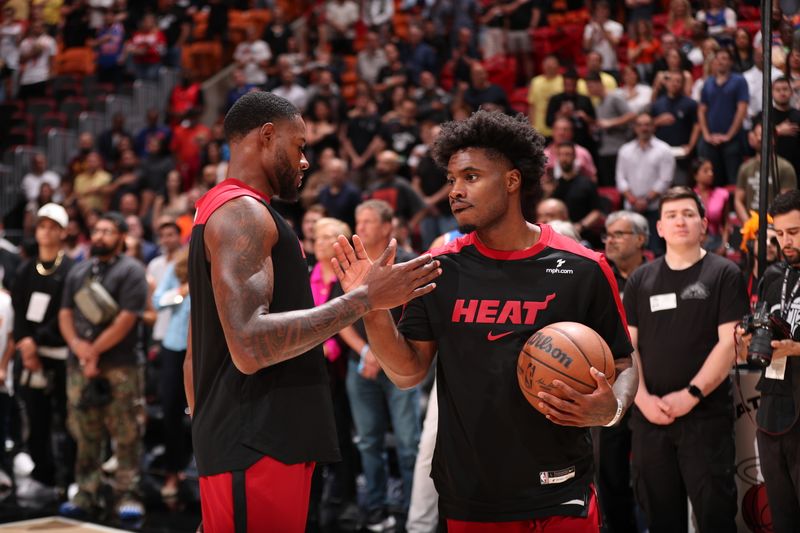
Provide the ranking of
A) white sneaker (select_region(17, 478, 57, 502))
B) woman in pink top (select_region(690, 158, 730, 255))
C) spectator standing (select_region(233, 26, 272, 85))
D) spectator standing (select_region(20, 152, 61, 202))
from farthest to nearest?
1. spectator standing (select_region(233, 26, 272, 85))
2. spectator standing (select_region(20, 152, 61, 202))
3. woman in pink top (select_region(690, 158, 730, 255))
4. white sneaker (select_region(17, 478, 57, 502))

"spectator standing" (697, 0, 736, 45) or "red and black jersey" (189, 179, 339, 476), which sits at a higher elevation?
"red and black jersey" (189, 179, 339, 476)

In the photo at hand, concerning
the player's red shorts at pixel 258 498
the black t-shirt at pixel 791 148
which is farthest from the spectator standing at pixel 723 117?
the player's red shorts at pixel 258 498

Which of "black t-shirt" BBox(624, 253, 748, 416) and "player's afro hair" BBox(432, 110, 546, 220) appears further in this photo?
"black t-shirt" BBox(624, 253, 748, 416)

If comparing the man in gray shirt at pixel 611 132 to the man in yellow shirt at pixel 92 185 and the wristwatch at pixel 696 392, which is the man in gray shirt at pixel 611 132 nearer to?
the wristwatch at pixel 696 392

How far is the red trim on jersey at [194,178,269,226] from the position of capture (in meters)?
3.26

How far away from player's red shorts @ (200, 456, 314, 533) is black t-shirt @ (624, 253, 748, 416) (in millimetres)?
2875

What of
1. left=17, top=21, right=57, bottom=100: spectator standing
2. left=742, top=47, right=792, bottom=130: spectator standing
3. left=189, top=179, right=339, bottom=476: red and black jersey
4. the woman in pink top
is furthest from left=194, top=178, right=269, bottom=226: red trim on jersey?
left=17, top=21, right=57, bottom=100: spectator standing

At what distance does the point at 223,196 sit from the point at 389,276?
2.00 ft

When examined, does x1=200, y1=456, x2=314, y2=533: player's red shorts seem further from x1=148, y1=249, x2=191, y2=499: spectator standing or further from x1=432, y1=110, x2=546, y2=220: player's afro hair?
x1=148, y1=249, x2=191, y2=499: spectator standing

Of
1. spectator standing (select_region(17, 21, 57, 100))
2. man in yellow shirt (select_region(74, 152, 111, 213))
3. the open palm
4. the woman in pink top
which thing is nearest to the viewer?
the open palm

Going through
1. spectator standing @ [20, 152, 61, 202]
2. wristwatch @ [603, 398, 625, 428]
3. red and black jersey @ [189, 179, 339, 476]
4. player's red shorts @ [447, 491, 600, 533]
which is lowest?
spectator standing @ [20, 152, 61, 202]

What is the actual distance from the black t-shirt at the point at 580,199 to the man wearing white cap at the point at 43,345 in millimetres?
4635

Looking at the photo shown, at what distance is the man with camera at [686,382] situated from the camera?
5.35 meters

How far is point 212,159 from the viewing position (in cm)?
1337
